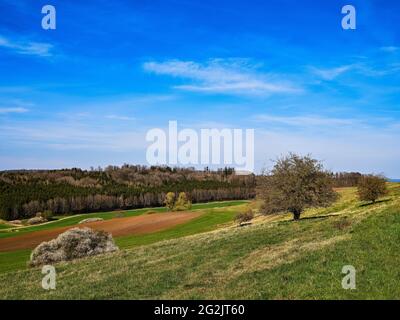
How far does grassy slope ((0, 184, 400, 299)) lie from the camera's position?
1673cm

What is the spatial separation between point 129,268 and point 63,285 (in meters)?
4.50

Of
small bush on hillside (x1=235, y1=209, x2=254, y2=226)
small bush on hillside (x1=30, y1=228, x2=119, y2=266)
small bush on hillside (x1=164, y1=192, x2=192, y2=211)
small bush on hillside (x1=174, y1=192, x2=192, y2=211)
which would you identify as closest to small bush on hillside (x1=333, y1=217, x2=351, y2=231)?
small bush on hillside (x1=30, y1=228, x2=119, y2=266)

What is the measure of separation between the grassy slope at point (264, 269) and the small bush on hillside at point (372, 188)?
26517mm

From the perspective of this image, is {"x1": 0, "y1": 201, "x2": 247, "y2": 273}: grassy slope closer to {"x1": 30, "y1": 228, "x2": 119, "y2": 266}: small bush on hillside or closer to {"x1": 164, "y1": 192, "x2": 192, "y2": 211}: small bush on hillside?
{"x1": 30, "y1": 228, "x2": 119, "y2": 266}: small bush on hillside

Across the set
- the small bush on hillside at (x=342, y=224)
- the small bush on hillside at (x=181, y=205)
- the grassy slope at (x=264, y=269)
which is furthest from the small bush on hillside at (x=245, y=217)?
the small bush on hillside at (x=181, y=205)

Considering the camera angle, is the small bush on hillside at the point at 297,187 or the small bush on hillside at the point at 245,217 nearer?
the small bush on hillside at the point at 297,187

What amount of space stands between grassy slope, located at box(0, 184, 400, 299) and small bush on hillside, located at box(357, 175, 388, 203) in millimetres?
26517

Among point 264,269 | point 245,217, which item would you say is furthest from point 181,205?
point 264,269

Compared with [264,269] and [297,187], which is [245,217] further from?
[264,269]

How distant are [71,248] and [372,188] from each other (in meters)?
38.1

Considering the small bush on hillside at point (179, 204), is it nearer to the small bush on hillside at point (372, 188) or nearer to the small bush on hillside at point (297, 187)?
the small bush on hillside at point (372, 188)

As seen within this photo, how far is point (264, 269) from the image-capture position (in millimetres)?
21000

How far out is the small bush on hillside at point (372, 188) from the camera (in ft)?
187

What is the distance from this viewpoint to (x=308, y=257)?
2169 cm
